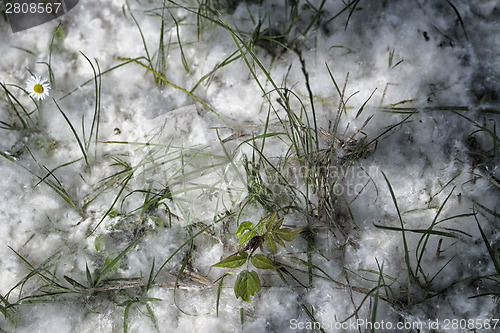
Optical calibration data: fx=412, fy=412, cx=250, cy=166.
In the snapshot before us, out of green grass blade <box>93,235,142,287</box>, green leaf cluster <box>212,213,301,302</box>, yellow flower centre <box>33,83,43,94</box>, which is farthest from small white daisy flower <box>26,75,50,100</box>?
green leaf cluster <box>212,213,301,302</box>

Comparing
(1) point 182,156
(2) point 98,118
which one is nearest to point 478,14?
(1) point 182,156

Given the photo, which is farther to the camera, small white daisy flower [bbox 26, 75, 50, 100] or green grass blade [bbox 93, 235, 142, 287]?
small white daisy flower [bbox 26, 75, 50, 100]

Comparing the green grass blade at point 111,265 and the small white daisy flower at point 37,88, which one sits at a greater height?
the small white daisy flower at point 37,88

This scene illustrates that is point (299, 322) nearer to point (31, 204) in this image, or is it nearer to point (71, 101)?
point (31, 204)

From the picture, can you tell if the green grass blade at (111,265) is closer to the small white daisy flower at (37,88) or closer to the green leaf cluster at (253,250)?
the green leaf cluster at (253,250)

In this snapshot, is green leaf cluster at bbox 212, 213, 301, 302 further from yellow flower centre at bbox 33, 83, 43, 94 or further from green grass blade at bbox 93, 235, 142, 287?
yellow flower centre at bbox 33, 83, 43, 94

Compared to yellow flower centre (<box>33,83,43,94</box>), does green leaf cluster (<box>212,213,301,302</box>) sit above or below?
below

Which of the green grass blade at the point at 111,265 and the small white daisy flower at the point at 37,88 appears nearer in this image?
the green grass blade at the point at 111,265

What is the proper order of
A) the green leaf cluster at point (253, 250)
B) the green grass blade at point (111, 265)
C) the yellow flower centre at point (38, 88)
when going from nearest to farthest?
the green leaf cluster at point (253, 250) → the green grass blade at point (111, 265) → the yellow flower centre at point (38, 88)

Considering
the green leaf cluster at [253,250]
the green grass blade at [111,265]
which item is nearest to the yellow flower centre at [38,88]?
the green grass blade at [111,265]
